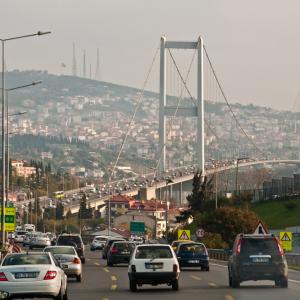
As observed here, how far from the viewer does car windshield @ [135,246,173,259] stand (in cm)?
3584

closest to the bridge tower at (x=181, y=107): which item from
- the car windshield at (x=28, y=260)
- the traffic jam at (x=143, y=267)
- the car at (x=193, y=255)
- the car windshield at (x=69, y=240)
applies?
the car windshield at (x=69, y=240)

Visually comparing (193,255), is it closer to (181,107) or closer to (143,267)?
(143,267)

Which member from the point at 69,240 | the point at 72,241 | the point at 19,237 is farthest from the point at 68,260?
the point at 19,237

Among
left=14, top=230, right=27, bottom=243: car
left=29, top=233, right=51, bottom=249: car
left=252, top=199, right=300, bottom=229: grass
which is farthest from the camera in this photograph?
left=14, top=230, right=27, bottom=243: car

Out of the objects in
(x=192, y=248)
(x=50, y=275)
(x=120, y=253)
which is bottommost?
(x=120, y=253)

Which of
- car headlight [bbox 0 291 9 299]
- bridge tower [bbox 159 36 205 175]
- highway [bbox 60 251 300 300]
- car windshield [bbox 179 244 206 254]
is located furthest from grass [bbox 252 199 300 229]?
car headlight [bbox 0 291 9 299]

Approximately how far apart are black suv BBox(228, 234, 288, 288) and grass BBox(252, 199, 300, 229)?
52604mm

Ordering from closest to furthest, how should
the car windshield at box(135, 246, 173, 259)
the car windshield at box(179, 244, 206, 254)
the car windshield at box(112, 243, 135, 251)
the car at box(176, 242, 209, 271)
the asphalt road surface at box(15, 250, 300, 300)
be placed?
1. the asphalt road surface at box(15, 250, 300, 300)
2. the car windshield at box(135, 246, 173, 259)
3. the car windshield at box(179, 244, 206, 254)
4. the car at box(176, 242, 209, 271)
5. the car windshield at box(112, 243, 135, 251)

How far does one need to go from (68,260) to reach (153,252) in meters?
5.33

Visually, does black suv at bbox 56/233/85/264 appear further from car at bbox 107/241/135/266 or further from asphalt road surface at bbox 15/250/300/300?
asphalt road surface at bbox 15/250/300/300

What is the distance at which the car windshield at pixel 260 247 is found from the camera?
35969 mm

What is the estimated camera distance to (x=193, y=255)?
53.2m

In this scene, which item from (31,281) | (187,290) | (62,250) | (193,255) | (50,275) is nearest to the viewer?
(31,281)

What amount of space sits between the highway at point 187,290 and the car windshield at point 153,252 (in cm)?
96
